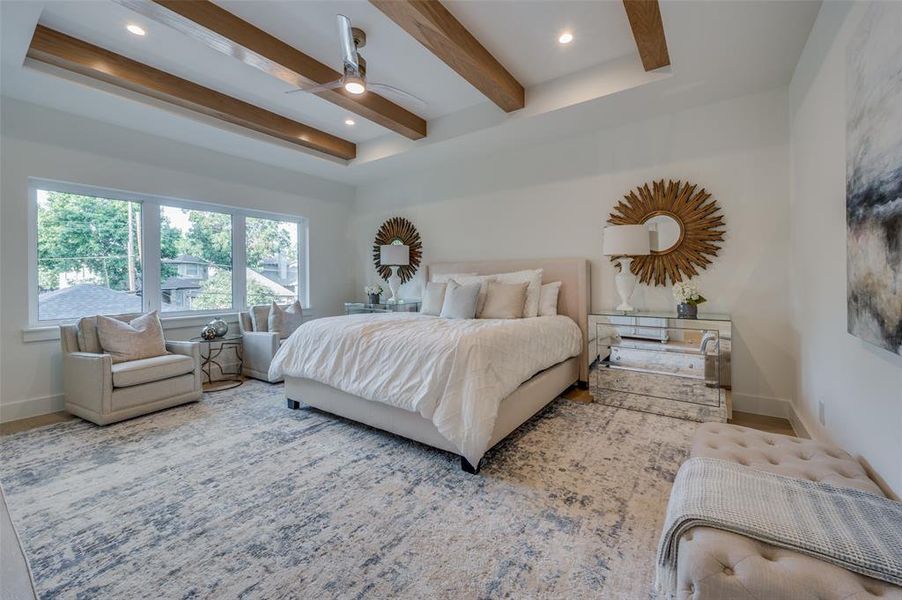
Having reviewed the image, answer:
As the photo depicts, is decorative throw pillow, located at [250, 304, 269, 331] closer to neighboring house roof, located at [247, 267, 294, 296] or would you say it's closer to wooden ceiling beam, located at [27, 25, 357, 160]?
neighboring house roof, located at [247, 267, 294, 296]

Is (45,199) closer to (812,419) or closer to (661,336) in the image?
(661,336)

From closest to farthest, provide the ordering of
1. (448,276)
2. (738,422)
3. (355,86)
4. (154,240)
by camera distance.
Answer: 1. (355,86)
2. (738,422)
3. (154,240)
4. (448,276)

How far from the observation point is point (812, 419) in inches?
96.9

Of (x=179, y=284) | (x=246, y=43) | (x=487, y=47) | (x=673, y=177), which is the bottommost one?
(x=179, y=284)

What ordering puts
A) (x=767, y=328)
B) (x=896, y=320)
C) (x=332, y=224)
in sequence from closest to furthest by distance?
(x=896, y=320), (x=767, y=328), (x=332, y=224)

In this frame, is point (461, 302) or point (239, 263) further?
point (239, 263)

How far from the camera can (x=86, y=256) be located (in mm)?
3781

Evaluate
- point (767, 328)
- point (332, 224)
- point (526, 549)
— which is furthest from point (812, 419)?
point (332, 224)

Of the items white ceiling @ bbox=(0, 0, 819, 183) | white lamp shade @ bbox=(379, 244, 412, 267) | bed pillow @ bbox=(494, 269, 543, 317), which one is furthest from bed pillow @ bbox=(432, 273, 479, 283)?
white ceiling @ bbox=(0, 0, 819, 183)

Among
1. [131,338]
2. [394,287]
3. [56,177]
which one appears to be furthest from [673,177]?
[56,177]

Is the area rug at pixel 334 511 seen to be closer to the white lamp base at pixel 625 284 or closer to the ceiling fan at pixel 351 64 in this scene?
the white lamp base at pixel 625 284

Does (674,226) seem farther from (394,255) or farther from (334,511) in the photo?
(334,511)

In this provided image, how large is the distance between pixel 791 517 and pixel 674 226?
118 inches

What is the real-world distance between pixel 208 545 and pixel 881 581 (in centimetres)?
230
